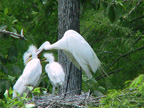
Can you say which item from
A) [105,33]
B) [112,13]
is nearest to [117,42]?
[105,33]

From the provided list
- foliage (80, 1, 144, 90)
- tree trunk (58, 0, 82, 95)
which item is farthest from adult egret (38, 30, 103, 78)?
foliage (80, 1, 144, 90)

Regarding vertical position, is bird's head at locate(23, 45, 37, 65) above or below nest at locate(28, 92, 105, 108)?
above

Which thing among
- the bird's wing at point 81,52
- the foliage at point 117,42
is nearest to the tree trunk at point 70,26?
the bird's wing at point 81,52

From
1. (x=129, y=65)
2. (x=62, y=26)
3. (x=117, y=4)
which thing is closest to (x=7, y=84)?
(x=62, y=26)

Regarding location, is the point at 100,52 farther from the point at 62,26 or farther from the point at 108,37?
the point at 62,26

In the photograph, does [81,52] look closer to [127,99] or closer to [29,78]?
[29,78]

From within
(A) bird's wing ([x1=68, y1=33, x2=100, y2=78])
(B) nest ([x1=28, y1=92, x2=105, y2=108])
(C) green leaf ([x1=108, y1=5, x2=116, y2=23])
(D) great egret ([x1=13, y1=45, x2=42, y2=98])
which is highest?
(C) green leaf ([x1=108, y1=5, x2=116, y2=23])

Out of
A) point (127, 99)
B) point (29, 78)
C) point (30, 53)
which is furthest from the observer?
point (30, 53)

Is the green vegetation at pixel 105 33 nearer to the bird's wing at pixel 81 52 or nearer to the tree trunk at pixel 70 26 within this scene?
the tree trunk at pixel 70 26

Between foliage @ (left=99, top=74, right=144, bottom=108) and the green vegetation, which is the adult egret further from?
the green vegetation

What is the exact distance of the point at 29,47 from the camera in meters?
4.36

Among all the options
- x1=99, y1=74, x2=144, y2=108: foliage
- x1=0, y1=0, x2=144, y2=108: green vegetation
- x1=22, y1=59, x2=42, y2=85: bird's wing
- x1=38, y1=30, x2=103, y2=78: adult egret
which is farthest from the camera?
x1=0, y1=0, x2=144, y2=108: green vegetation

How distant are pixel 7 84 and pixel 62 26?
4.10 feet

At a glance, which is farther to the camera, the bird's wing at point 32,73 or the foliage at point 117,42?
the foliage at point 117,42
